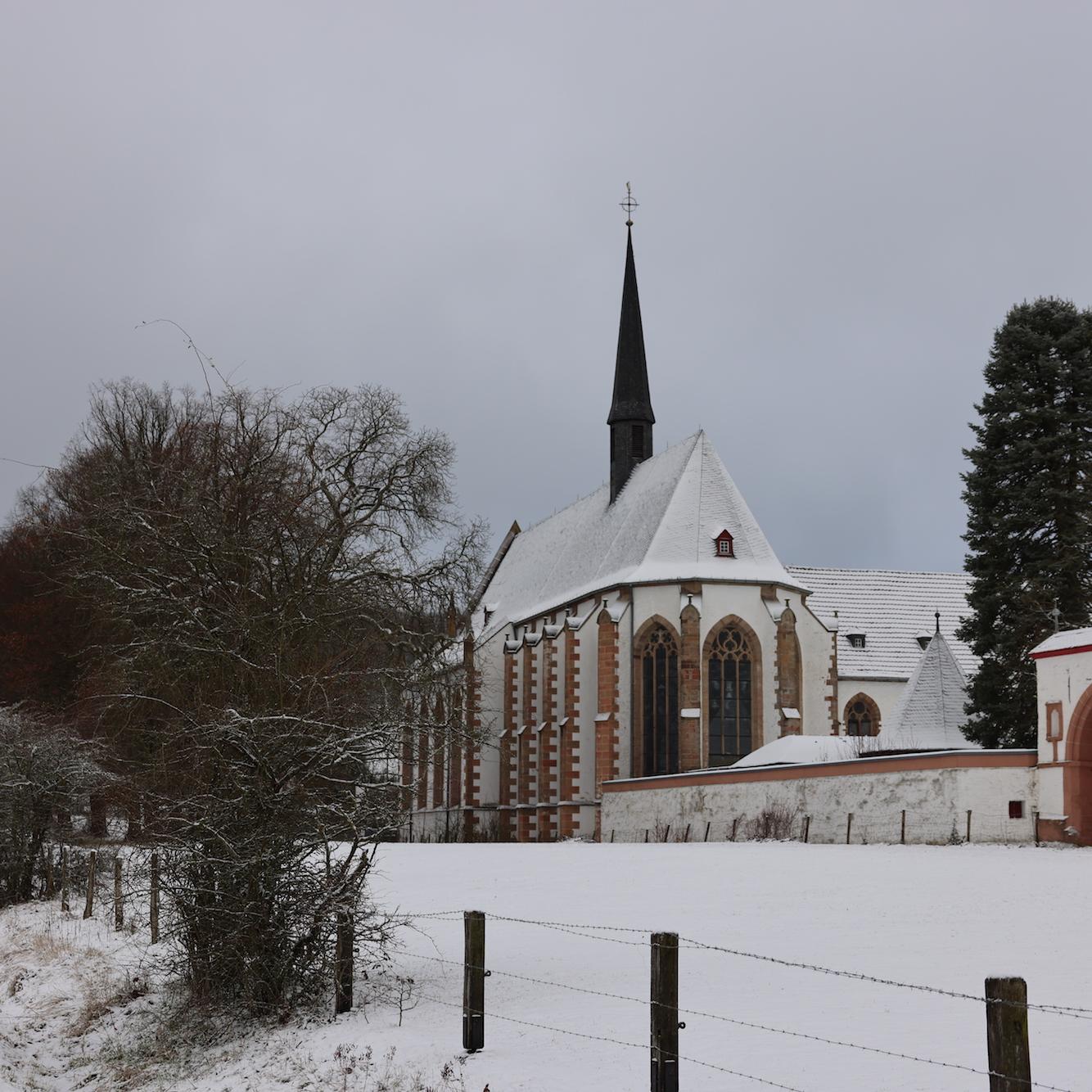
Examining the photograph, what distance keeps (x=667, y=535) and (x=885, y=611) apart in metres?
13.9

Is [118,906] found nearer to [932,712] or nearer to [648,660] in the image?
[932,712]

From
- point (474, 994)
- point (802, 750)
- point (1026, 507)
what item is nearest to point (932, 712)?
point (802, 750)

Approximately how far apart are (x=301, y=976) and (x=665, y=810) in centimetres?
2368

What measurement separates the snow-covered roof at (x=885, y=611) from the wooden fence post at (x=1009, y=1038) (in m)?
44.2

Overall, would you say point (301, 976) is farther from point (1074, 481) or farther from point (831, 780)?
point (1074, 481)

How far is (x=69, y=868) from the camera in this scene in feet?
74.0

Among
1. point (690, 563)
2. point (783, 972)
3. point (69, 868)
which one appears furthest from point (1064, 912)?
point (690, 563)

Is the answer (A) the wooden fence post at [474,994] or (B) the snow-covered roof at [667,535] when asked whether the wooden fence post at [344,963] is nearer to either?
(A) the wooden fence post at [474,994]

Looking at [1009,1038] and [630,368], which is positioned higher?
[630,368]

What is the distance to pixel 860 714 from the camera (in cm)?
4988

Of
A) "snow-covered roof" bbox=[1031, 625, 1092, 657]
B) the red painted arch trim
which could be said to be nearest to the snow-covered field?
the red painted arch trim

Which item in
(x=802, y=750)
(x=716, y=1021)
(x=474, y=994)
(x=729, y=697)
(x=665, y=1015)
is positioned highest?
(x=729, y=697)

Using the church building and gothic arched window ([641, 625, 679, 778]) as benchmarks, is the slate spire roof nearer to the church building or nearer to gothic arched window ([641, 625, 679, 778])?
the church building

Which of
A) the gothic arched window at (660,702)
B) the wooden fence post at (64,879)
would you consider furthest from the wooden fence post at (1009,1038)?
the gothic arched window at (660,702)
